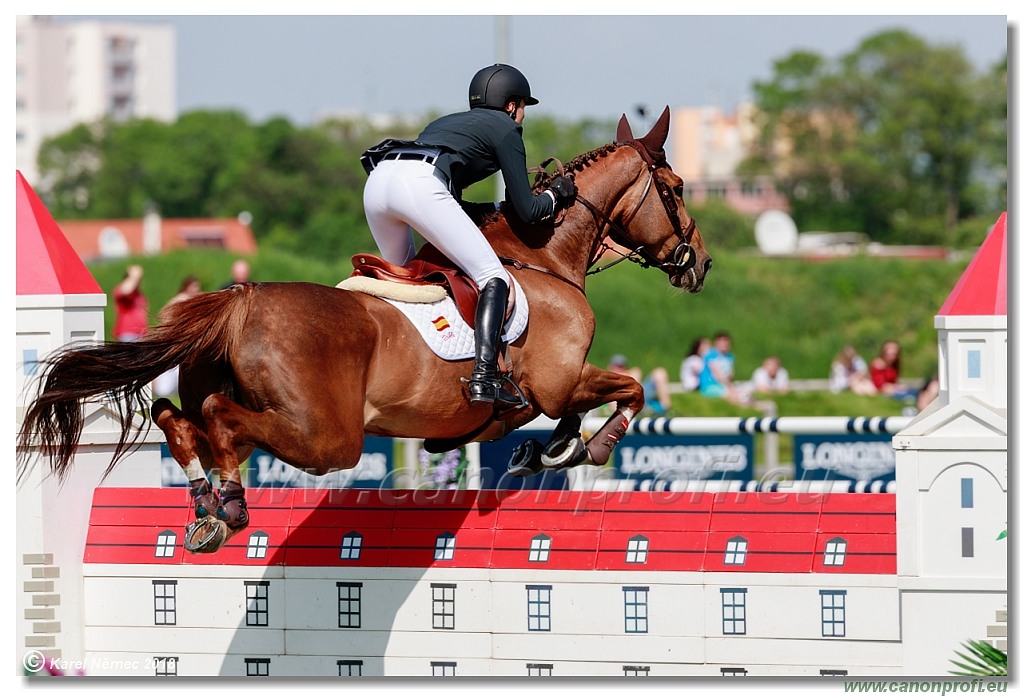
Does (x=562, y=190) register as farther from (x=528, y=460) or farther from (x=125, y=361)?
(x=125, y=361)

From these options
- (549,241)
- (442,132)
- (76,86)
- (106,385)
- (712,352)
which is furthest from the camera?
(76,86)

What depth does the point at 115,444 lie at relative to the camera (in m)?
6.40

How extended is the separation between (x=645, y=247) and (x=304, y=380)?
6.86 ft

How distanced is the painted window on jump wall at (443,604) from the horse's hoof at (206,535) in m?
1.28

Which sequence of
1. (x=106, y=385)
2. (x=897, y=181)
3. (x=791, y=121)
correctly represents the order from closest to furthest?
(x=106, y=385)
(x=897, y=181)
(x=791, y=121)

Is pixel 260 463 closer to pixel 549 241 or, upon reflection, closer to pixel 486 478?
pixel 486 478

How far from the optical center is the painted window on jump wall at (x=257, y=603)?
6.09 m

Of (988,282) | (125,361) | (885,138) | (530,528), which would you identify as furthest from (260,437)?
(885,138)

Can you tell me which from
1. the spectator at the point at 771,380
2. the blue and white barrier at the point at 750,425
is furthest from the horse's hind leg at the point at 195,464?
the spectator at the point at 771,380

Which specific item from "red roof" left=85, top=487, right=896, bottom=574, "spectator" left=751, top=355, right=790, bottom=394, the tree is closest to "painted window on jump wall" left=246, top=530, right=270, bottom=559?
"red roof" left=85, top=487, right=896, bottom=574

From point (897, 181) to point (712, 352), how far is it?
3587cm

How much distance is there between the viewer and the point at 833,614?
18.5 feet

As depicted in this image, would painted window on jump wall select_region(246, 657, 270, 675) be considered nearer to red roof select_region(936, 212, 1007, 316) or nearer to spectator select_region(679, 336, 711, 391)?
red roof select_region(936, 212, 1007, 316)

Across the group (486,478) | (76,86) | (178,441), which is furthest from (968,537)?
(76,86)
